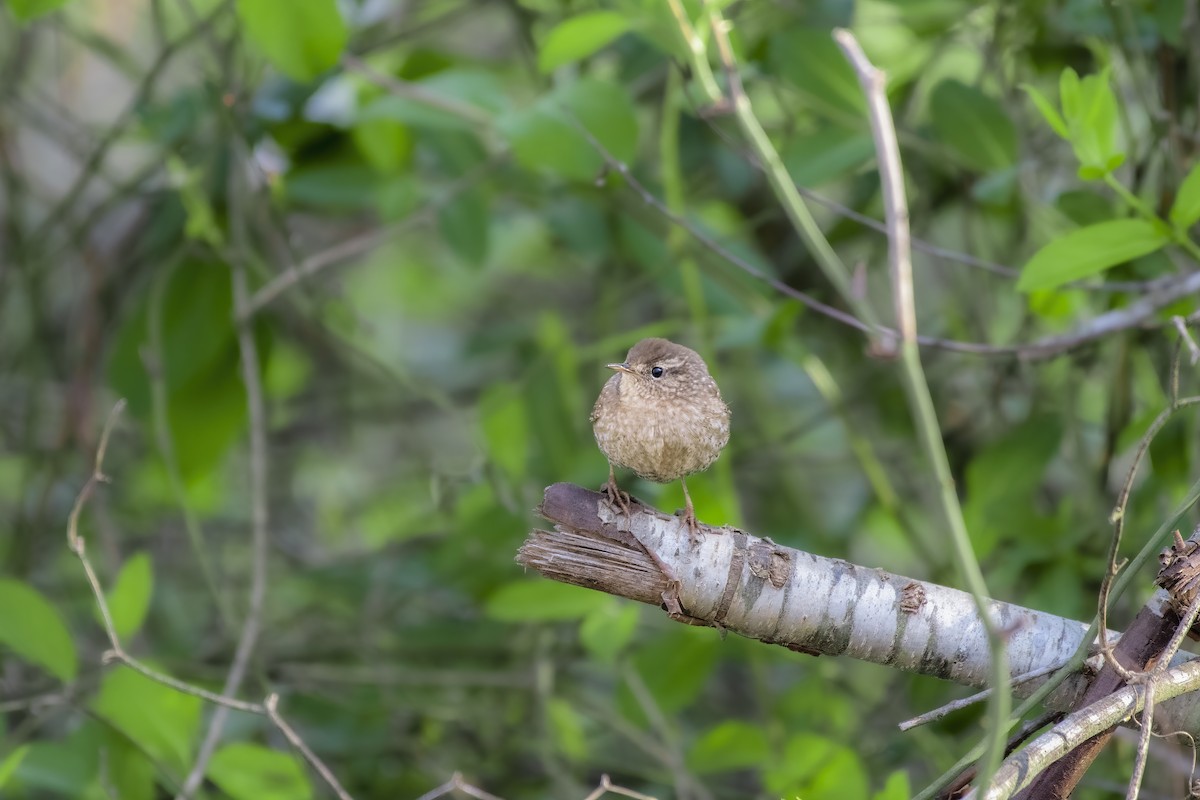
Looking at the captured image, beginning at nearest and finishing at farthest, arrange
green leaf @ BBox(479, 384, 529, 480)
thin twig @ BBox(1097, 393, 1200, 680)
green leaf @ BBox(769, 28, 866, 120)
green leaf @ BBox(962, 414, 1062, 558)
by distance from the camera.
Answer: thin twig @ BBox(1097, 393, 1200, 680), green leaf @ BBox(962, 414, 1062, 558), green leaf @ BBox(769, 28, 866, 120), green leaf @ BBox(479, 384, 529, 480)

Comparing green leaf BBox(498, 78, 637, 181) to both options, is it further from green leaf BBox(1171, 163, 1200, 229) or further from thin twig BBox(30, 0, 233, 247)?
green leaf BBox(1171, 163, 1200, 229)

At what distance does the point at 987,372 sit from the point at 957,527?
319 centimetres

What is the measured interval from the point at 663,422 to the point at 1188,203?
1089 mm

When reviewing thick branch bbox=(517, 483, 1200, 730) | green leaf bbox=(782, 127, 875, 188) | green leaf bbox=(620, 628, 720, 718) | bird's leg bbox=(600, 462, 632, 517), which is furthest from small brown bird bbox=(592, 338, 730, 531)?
green leaf bbox=(620, 628, 720, 718)

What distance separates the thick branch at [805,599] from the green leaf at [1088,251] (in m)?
0.62

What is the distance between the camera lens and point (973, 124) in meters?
3.17

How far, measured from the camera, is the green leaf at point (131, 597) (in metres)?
2.74

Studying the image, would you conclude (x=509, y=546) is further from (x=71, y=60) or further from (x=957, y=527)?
(x=71, y=60)

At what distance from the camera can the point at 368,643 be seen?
4.14 meters

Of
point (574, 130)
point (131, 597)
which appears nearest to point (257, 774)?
point (131, 597)

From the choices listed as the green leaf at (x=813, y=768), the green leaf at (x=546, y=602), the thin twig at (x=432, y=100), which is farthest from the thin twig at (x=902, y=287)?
the thin twig at (x=432, y=100)

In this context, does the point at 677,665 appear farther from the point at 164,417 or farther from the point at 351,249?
the point at 164,417

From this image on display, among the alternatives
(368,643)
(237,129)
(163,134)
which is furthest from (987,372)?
(163,134)

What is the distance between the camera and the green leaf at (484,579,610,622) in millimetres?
3047
